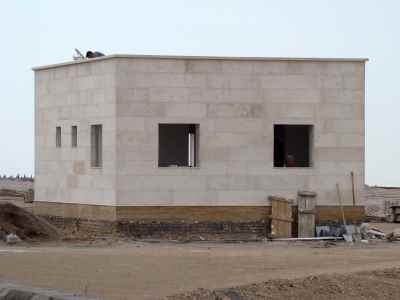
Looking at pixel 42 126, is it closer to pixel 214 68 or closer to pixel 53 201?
pixel 53 201

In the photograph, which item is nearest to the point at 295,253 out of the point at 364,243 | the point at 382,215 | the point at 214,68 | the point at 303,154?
the point at 364,243

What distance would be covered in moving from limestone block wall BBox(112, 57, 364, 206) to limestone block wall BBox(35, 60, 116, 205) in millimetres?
523

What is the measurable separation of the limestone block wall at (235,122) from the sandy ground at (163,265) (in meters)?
3.21

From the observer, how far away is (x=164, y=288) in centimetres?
1617

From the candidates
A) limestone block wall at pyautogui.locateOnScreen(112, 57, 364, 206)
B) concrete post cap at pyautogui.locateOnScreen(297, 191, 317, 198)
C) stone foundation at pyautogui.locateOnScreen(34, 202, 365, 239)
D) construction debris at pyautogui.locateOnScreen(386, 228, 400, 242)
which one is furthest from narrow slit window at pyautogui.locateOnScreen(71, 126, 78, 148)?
construction debris at pyautogui.locateOnScreen(386, 228, 400, 242)

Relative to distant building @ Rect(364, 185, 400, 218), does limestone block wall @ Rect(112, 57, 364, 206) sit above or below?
above

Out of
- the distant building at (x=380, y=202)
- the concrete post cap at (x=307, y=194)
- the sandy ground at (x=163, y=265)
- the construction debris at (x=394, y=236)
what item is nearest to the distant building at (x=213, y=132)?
the concrete post cap at (x=307, y=194)

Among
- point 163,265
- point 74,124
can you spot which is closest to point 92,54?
point 74,124

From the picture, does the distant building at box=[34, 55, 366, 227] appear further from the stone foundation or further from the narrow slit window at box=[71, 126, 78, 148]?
the narrow slit window at box=[71, 126, 78, 148]

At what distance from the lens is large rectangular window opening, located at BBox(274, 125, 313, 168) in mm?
32844

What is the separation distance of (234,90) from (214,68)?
0.83 metres

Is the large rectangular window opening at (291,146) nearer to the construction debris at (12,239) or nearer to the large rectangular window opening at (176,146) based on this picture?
the large rectangular window opening at (176,146)

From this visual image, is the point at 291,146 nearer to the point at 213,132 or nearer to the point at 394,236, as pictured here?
the point at 213,132

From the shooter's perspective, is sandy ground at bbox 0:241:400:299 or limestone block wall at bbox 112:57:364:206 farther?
limestone block wall at bbox 112:57:364:206
